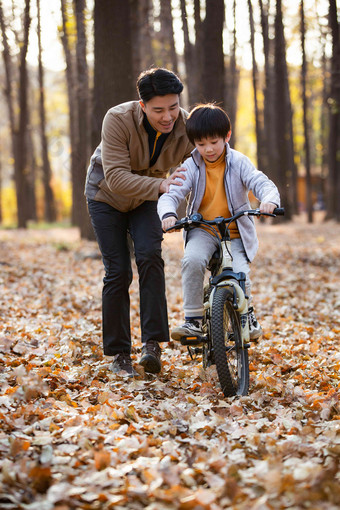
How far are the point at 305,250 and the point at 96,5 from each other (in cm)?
776

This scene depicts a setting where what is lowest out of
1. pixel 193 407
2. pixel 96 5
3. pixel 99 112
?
pixel 193 407

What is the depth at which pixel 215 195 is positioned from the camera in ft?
14.7

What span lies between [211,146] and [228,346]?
145 centimetres

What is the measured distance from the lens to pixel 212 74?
39.1 feet

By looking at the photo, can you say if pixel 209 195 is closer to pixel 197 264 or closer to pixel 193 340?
pixel 197 264

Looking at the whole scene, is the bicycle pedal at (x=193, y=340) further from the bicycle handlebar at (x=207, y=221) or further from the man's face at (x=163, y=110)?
the man's face at (x=163, y=110)

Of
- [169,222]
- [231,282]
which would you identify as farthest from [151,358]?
[169,222]

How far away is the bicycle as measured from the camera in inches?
159

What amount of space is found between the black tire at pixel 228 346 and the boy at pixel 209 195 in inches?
9.1

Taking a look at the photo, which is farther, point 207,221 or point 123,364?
point 123,364

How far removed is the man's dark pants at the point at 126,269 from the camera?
481cm

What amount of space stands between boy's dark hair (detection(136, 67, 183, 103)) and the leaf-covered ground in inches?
87.4

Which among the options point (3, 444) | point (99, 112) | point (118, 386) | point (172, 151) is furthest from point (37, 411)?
point (99, 112)

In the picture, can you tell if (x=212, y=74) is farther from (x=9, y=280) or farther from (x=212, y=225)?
(x=212, y=225)
